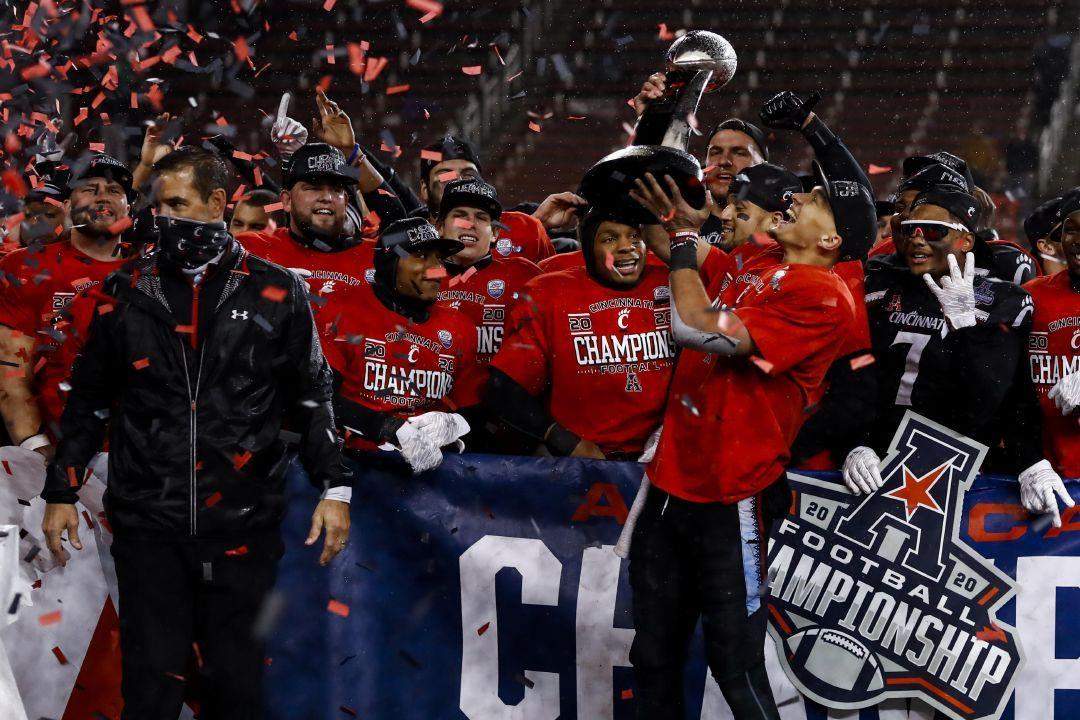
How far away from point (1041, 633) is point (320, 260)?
2.77 m

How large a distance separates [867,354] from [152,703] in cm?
235

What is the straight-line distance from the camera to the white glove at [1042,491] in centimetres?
367

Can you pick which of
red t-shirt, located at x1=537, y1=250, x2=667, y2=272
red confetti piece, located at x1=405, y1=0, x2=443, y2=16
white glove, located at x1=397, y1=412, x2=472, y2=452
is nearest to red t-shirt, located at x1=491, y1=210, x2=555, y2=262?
red t-shirt, located at x1=537, y1=250, x2=667, y2=272

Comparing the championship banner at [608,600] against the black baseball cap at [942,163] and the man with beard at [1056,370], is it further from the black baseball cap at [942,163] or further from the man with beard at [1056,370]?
the black baseball cap at [942,163]

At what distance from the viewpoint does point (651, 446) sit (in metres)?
3.91

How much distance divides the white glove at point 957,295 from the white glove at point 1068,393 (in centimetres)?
35

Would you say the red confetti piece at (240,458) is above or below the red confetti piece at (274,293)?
below

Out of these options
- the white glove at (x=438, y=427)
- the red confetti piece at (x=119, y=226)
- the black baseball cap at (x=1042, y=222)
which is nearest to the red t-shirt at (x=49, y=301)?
the red confetti piece at (x=119, y=226)

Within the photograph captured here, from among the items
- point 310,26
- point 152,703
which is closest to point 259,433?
point 152,703

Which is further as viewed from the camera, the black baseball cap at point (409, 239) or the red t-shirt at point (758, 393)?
the black baseball cap at point (409, 239)

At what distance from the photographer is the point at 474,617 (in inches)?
154

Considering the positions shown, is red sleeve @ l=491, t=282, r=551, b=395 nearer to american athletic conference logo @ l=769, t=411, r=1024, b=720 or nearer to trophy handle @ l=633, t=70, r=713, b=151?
trophy handle @ l=633, t=70, r=713, b=151

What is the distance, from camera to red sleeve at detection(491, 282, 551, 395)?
159 inches

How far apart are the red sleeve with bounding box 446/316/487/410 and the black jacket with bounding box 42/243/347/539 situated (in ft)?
2.39
